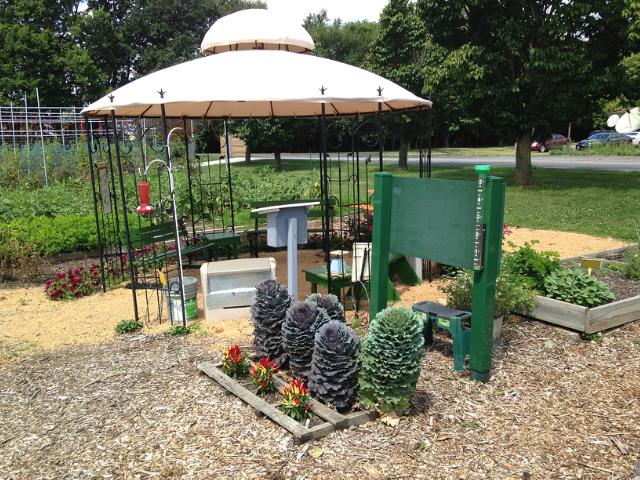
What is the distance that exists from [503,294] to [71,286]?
4972 mm

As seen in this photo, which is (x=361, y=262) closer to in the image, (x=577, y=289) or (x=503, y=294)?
(x=503, y=294)

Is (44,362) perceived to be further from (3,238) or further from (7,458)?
(3,238)

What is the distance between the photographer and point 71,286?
6.79 metres

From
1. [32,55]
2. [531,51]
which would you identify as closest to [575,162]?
[531,51]

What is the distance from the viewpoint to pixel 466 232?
12.9 ft

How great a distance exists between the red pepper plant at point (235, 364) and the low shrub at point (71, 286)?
11.2 ft

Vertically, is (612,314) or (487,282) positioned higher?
(487,282)

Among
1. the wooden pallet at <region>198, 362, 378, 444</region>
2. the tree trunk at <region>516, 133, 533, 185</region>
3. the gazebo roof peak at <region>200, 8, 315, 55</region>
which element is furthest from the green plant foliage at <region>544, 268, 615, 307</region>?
the tree trunk at <region>516, 133, 533, 185</region>

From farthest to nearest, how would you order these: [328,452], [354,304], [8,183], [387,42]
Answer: [387,42] < [8,183] < [354,304] < [328,452]

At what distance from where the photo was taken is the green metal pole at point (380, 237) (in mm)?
4457

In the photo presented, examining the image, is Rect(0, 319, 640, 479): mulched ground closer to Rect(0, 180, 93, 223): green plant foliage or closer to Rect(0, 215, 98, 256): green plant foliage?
Rect(0, 215, 98, 256): green plant foliage

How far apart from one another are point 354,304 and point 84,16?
1564 inches

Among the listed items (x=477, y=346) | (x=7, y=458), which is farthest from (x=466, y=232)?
(x=7, y=458)

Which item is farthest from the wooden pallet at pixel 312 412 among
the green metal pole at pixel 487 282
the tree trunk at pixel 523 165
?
the tree trunk at pixel 523 165
